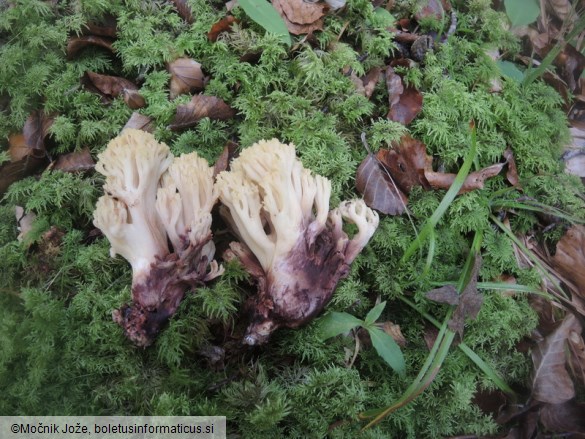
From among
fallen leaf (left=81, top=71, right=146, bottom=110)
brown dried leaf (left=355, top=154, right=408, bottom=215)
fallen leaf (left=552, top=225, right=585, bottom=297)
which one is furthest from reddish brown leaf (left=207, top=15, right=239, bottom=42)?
fallen leaf (left=552, top=225, right=585, bottom=297)

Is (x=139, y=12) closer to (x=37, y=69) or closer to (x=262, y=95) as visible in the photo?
(x=37, y=69)

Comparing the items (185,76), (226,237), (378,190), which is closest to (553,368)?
(378,190)

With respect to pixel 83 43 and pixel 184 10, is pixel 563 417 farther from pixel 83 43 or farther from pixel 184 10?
pixel 83 43

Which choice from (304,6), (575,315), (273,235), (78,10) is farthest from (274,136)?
(575,315)

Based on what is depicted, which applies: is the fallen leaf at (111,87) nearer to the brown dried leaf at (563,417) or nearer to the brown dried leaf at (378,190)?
the brown dried leaf at (378,190)

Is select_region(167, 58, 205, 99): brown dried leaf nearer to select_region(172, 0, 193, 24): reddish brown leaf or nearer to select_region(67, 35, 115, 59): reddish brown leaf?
select_region(172, 0, 193, 24): reddish brown leaf
